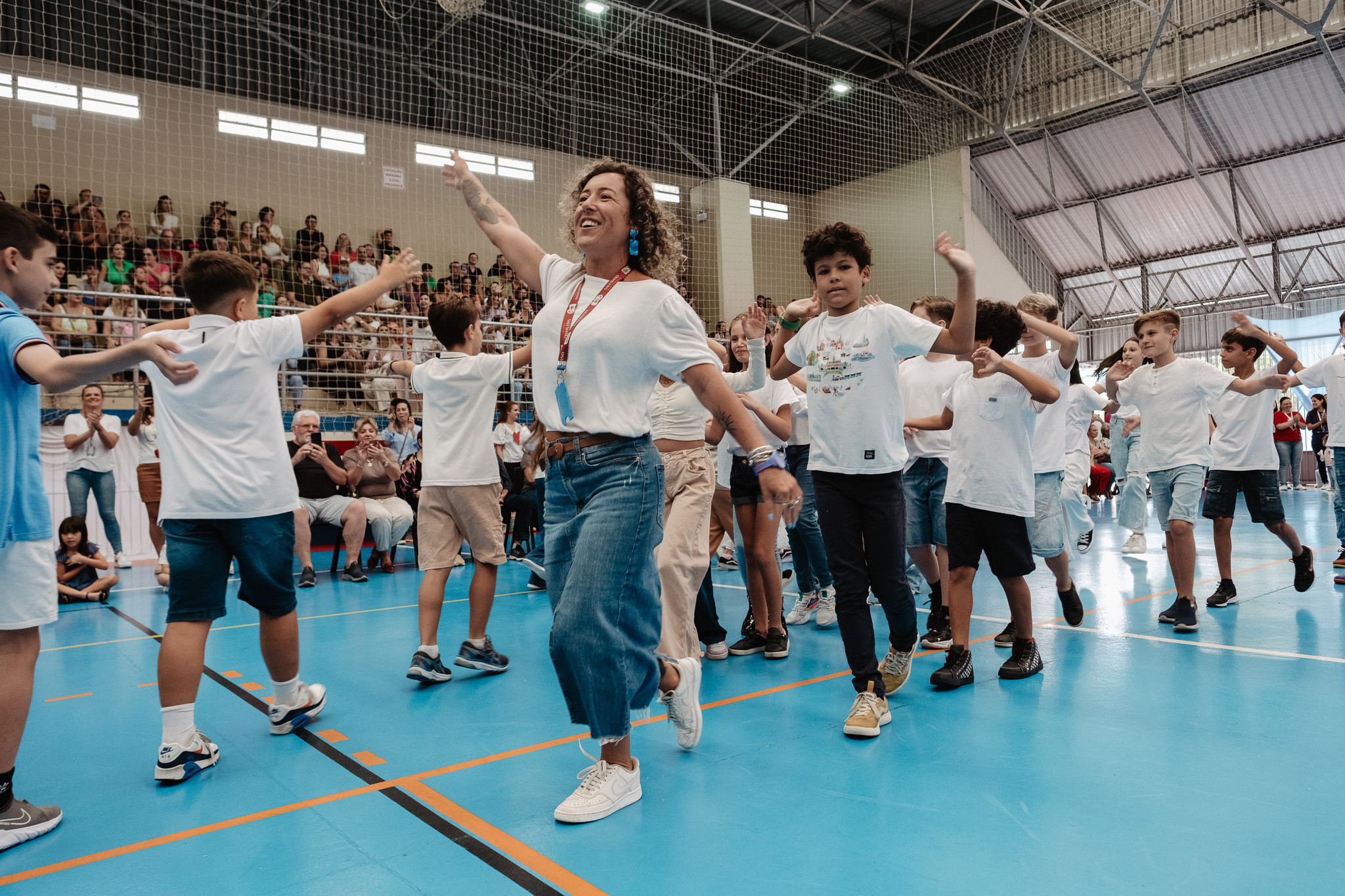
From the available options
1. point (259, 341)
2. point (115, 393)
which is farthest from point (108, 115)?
point (259, 341)

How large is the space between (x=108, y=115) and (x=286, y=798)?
14021mm

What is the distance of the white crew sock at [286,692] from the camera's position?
125 inches

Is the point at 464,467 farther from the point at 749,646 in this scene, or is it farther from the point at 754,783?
the point at 754,783

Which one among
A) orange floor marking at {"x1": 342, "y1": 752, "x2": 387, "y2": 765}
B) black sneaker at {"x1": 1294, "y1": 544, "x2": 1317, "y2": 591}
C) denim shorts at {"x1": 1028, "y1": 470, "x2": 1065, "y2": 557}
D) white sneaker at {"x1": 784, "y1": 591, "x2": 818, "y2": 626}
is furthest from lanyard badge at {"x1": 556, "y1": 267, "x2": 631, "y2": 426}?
black sneaker at {"x1": 1294, "y1": 544, "x2": 1317, "y2": 591}

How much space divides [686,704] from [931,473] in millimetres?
2365

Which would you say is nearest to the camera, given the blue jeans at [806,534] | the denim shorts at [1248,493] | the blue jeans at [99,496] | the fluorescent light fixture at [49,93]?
the blue jeans at [806,534]

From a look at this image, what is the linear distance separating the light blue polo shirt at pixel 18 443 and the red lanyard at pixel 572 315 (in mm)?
1474

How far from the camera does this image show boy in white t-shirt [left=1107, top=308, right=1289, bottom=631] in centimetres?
473

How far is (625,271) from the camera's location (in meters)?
2.50

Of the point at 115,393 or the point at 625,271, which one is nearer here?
the point at 625,271

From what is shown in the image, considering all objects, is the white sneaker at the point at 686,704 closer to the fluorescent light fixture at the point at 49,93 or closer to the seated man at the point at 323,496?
the seated man at the point at 323,496

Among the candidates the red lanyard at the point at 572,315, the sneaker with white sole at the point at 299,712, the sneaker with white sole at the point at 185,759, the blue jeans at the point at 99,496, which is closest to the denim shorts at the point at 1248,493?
the red lanyard at the point at 572,315

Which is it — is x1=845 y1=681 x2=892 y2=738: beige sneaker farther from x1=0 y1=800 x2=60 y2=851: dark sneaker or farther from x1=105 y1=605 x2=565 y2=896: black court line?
x1=0 y1=800 x2=60 y2=851: dark sneaker

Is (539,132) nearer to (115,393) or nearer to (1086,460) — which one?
(115,393)
